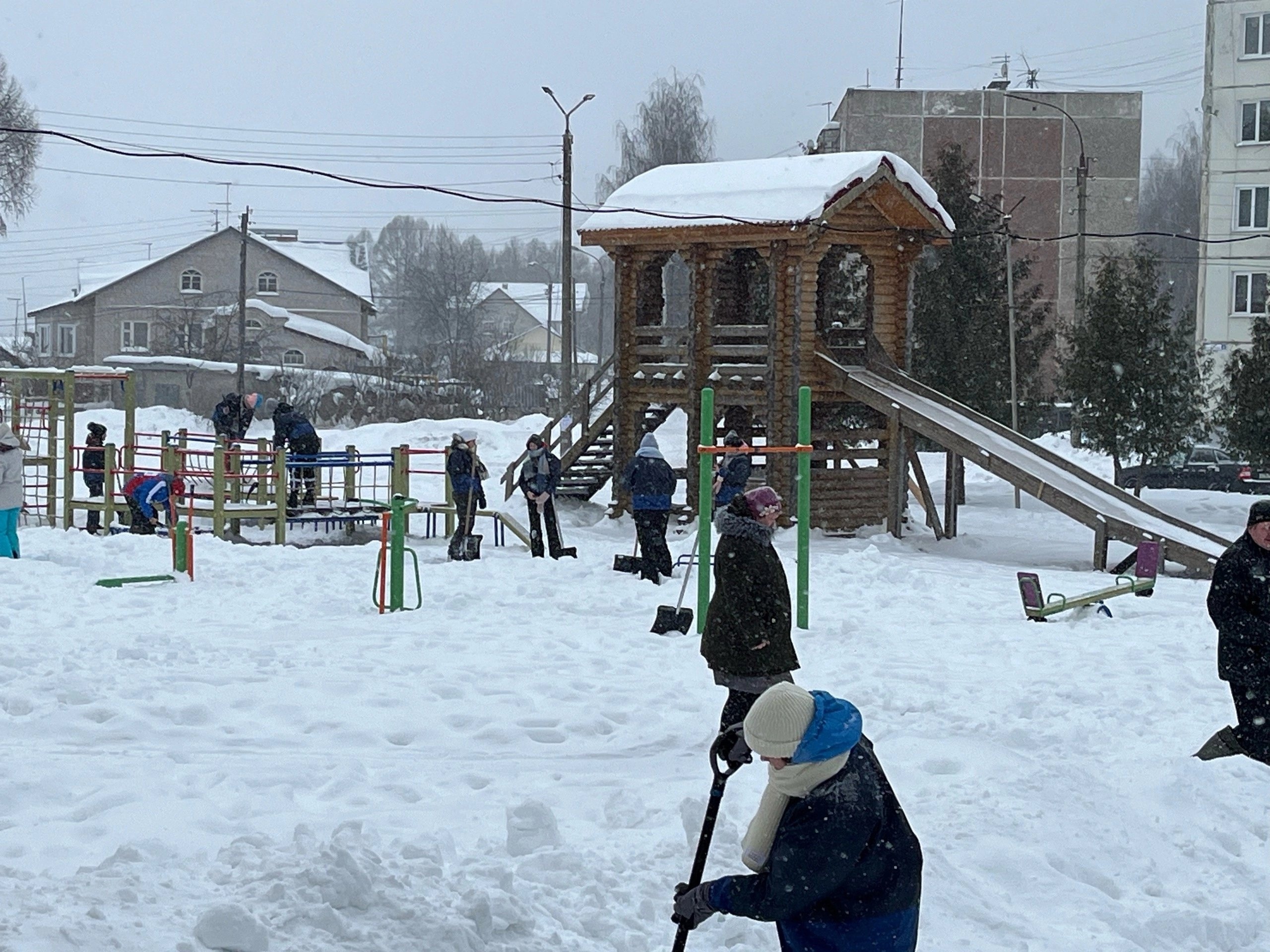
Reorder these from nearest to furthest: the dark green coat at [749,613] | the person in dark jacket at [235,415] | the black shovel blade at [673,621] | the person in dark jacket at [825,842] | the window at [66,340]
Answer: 1. the person in dark jacket at [825,842]
2. the dark green coat at [749,613]
3. the black shovel blade at [673,621]
4. the person in dark jacket at [235,415]
5. the window at [66,340]

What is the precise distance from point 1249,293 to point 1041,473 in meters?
29.9

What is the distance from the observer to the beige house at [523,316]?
98.4m

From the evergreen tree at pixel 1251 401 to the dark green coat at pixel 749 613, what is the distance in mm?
20234

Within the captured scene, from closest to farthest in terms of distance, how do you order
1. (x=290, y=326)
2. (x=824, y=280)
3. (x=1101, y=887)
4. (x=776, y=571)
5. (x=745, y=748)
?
(x=745, y=748) < (x=1101, y=887) < (x=776, y=571) < (x=824, y=280) < (x=290, y=326)

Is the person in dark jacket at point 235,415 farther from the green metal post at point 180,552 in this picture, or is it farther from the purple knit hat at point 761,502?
the purple knit hat at point 761,502

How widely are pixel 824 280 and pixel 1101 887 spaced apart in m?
19.7

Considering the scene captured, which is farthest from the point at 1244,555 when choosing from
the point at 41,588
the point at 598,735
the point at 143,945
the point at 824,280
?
the point at 824,280

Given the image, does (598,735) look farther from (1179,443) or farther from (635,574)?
(1179,443)

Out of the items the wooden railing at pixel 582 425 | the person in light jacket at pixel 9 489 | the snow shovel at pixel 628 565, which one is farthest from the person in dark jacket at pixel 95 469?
the snow shovel at pixel 628 565

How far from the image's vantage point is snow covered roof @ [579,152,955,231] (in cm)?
2197

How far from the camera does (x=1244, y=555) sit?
7699 mm

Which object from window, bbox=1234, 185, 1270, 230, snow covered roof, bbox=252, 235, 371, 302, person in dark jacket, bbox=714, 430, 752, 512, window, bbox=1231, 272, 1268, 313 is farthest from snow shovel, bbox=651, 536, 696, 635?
snow covered roof, bbox=252, 235, 371, 302

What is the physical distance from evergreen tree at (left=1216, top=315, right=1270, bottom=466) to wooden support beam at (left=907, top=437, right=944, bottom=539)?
6.30 meters

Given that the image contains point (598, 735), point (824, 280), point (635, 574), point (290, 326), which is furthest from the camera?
point (290, 326)
